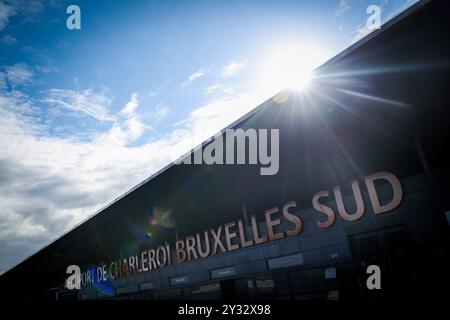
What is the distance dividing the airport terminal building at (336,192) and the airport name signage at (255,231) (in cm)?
4

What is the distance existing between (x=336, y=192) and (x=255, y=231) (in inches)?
114

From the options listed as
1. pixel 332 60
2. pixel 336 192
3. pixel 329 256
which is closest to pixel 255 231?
pixel 329 256

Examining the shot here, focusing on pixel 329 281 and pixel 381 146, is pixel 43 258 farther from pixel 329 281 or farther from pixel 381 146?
pixel 381 146

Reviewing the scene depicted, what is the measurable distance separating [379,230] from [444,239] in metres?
1.20

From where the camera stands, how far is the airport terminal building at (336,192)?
174 inches

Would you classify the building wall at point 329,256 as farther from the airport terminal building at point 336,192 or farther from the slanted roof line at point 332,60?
the slanted roof line at point 332,60

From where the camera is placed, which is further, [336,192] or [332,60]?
[336,192]

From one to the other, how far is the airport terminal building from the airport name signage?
A: 0.04 metres

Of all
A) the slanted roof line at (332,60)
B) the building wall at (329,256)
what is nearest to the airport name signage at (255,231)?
the building wall at (329,256)

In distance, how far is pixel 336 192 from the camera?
Result: 7.03 meters

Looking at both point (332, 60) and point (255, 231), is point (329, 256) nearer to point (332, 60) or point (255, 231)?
point (255, 231)

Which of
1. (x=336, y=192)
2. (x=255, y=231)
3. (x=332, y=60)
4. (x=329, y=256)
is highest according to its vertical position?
(x=332, y=60)

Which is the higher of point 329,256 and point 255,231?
point 255,231
